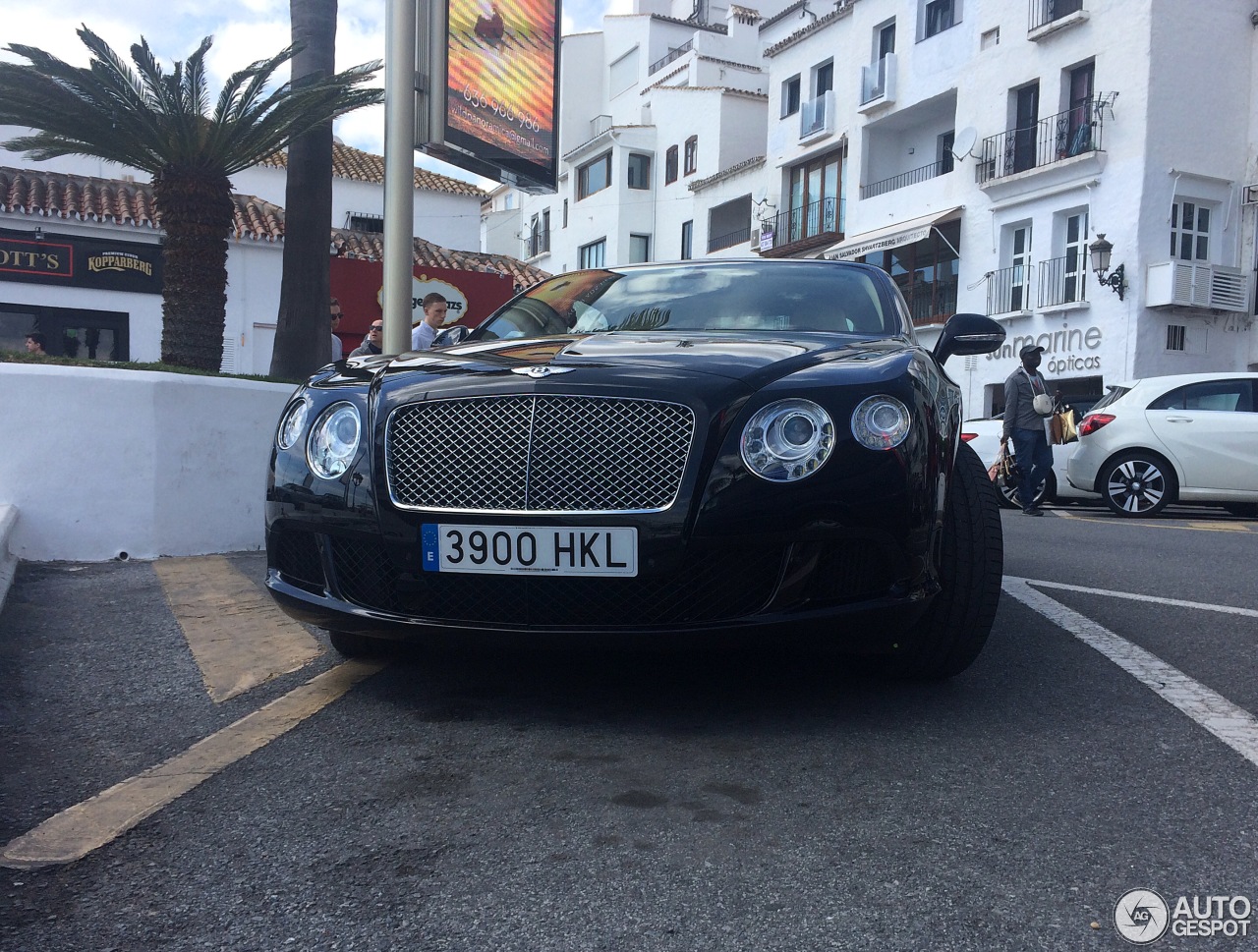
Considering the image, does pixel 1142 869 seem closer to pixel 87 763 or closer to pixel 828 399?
pixel 828 399

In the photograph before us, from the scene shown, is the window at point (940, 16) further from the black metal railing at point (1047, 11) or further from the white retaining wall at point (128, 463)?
the white retaining wall at point (128, 463)

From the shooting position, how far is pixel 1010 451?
1223 centimetres

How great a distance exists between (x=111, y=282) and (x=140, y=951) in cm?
2381

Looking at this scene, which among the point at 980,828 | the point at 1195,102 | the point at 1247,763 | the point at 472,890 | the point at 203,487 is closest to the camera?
the point at 472,890

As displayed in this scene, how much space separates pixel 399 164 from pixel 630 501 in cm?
523

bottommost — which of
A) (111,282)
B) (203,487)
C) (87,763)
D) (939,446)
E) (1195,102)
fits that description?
(87,763)

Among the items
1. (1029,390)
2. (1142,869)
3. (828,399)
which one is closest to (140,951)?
(1142,869)

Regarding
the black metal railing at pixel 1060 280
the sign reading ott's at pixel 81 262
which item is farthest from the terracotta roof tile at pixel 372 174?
the black metal railing at pixel 1060 280

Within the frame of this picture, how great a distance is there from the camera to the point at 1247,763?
2572 mm

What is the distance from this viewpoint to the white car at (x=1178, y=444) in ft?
36.1

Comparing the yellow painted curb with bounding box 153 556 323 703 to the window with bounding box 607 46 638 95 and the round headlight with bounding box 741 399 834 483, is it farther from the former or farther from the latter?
the window with bounding box 607 46 638 95

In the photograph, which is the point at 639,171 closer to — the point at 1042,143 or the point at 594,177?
the point at 594,177

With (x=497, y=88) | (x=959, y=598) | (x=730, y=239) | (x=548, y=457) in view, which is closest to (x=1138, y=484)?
(x=497, y=88)

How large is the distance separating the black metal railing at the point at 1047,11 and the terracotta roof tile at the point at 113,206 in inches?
446
